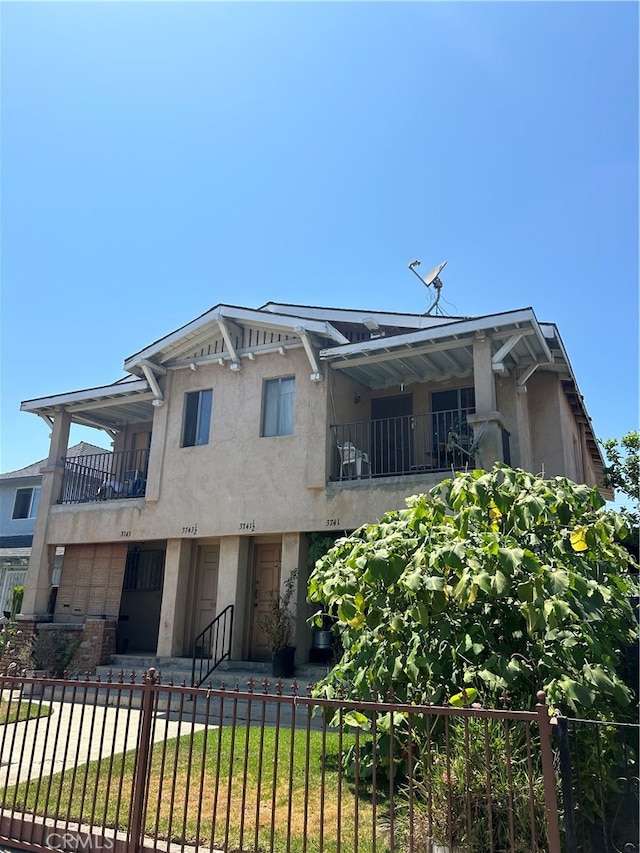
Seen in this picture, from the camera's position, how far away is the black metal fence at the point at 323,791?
12.3 feet

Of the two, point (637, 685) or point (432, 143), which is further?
point (432, 143)

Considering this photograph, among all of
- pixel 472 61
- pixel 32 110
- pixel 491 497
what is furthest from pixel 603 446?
pixel 32 110

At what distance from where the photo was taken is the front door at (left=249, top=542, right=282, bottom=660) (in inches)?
493

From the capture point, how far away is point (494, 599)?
4809mm

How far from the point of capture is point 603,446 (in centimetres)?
1880

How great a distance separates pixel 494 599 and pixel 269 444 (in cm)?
804

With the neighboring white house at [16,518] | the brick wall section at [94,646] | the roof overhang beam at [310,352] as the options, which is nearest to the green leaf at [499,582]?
the roof overhang beam at [310,352]

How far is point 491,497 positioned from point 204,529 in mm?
8699

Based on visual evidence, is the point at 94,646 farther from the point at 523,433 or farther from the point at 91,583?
the point at 523,433

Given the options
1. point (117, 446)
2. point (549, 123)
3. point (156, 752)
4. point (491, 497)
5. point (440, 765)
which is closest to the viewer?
point (440, 765)

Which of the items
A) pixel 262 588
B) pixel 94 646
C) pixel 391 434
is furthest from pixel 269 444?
pixel 94 646

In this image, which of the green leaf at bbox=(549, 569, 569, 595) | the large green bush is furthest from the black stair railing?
the green leaf at bbox=(549, 569, 569, 595)

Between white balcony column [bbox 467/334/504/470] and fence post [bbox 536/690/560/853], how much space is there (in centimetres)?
654

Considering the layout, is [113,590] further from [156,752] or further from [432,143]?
[432,143]
